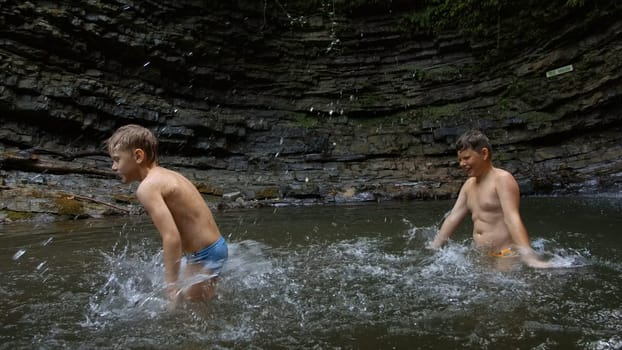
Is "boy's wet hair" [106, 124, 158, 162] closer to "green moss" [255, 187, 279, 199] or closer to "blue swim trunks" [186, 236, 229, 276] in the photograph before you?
"blue swim trunks" [186, 236, 229, 276]

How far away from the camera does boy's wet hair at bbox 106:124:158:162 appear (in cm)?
297

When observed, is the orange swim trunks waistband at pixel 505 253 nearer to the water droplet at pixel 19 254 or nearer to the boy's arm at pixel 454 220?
the boy's arm at pixel 454 220

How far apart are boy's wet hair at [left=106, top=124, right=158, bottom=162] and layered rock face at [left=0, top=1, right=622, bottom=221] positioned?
20.6 feet

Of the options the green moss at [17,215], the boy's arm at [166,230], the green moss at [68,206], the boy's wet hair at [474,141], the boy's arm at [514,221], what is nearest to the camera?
the boy's arm at [166,230]

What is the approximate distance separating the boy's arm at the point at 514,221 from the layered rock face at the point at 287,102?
722 centimetres

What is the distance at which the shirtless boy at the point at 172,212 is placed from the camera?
2912 mm

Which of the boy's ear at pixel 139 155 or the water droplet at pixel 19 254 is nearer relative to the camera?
the boy's ear at pixel 139 155

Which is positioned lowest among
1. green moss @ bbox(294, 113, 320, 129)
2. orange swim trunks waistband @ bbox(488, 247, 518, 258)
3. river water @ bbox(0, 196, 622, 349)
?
river water @ bbox(0, 196, 622, 349)

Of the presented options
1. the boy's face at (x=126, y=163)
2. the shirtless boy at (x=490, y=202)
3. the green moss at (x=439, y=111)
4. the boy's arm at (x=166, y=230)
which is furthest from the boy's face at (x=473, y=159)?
the green moss at (x=439, y=111)

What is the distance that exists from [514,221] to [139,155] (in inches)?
116

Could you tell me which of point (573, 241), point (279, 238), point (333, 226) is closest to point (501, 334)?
point (573, 241)

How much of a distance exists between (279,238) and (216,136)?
27.4ft

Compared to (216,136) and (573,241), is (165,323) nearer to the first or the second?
(573,241)

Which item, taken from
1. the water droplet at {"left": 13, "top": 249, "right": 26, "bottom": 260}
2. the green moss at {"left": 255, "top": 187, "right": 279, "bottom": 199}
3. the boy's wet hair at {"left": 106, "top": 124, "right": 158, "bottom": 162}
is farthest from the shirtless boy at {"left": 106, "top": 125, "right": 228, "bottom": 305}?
the green moss at {"left": 255, "top": 187, "right": 279, "bottom": 199}
